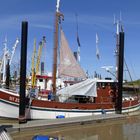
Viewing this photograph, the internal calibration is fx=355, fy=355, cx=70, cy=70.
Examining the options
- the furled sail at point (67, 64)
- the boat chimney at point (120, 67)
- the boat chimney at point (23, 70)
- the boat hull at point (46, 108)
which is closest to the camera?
the boat chimney at point (23, 70)

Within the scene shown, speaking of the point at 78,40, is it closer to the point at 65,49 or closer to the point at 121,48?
the point at 65,49

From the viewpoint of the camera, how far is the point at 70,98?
2627cm

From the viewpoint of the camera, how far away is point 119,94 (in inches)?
1003

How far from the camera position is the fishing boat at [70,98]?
74.2ft

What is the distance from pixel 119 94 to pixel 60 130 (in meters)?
7.49

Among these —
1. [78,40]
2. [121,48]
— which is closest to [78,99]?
[121,48]

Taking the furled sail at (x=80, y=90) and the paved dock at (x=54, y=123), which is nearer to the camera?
the paved dock at (x=54, y=123)

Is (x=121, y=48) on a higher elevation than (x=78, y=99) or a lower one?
higher

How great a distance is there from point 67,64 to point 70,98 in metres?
2.60

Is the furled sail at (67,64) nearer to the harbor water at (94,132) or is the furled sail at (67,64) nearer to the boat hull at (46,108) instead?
the boat hull at (46,108)

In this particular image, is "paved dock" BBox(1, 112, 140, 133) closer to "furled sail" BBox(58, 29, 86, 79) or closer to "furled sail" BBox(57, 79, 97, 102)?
"furled sail" BBox(57, 79, 97, 102)

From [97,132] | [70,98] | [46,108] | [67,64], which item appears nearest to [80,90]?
[70,98]

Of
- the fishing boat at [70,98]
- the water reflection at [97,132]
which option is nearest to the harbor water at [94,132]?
the water reflection at [97,132]

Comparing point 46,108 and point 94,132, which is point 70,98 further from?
point 94,132
